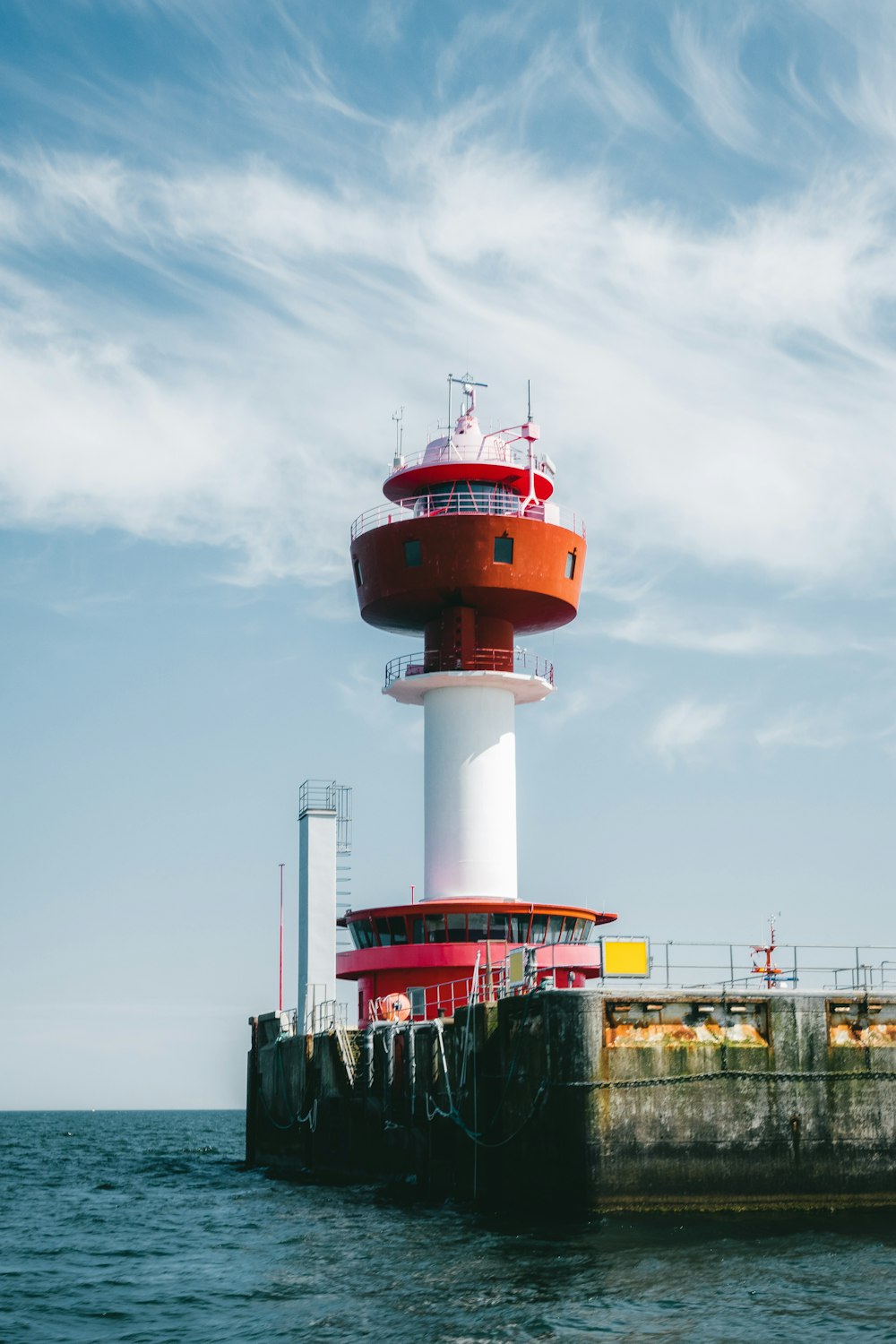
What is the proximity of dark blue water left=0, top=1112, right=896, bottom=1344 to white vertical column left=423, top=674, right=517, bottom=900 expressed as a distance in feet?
45.6

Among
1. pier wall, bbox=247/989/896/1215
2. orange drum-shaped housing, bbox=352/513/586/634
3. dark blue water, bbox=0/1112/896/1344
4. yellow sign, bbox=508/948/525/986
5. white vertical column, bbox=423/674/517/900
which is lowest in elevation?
dark blue water, bbox=0/1112/896/1344

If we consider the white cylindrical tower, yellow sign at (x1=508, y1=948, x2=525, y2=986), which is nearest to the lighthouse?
the white cylindrical tower

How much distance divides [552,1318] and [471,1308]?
4.66 ft

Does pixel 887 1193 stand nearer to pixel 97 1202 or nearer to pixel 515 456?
pixel 97 1202

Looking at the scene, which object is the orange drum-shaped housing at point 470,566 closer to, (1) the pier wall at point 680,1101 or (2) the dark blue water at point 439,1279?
(1) the pier wall at point 680,1101

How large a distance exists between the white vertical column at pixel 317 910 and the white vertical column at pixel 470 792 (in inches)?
145

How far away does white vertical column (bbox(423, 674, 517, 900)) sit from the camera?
160ft

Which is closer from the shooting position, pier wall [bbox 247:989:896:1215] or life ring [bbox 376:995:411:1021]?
pier wall [bbox 247:989:896:1215]

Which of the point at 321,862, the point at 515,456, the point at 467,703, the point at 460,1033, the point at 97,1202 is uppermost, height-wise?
the point at 515,456

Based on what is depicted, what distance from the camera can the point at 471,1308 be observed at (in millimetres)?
23203

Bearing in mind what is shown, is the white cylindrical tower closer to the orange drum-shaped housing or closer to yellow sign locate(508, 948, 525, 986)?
the orange drum-shaped housing

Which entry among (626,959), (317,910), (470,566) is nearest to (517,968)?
(626,959)

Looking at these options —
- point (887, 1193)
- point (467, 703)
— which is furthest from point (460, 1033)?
point (467, 703)

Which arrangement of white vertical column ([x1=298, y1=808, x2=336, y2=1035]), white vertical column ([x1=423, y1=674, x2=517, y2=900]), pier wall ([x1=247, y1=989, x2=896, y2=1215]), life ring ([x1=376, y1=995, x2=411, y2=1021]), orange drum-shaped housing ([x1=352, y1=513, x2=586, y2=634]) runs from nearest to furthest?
1. pier wall ([x1=247, y1=989, x2=896, y2=1215])
2. life ring ([x1=376, y1=995, x2=411, y2=1021])
3. white vertical column ([x1=298, y1=808, x2=336, y2=1035])
4. white vertical column ([x1=423, y1=674, x2=517, y2=900])
5. orange drum-shaped housing ([x1=352, y1=513, x2=586, y2=634])
